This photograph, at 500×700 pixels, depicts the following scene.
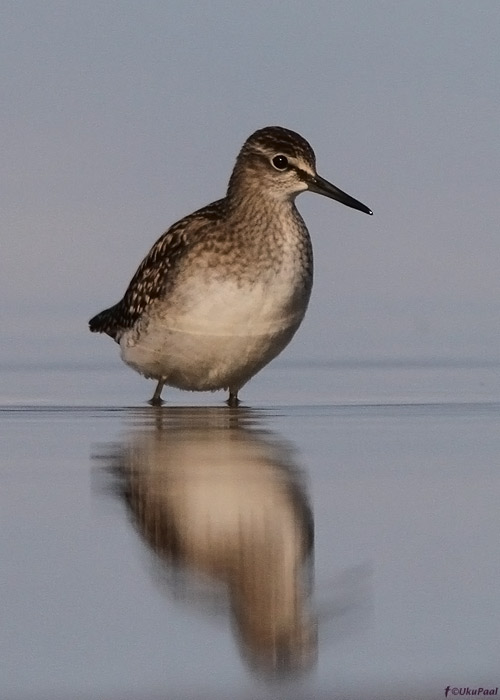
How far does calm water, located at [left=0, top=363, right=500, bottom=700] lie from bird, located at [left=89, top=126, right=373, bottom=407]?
2.83 ft

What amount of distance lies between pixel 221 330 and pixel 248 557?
467cm

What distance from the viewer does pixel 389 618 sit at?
4980 millimetres

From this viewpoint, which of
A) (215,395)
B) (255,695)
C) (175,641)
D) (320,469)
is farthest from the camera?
(215,395)

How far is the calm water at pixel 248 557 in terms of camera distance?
4.51 metres

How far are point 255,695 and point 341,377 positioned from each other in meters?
8.39

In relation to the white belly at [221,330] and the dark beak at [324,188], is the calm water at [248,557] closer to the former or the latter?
the white belly at [221,330]

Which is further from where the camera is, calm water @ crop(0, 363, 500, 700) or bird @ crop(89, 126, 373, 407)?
bird @ crop(89, 126, 373, 407)

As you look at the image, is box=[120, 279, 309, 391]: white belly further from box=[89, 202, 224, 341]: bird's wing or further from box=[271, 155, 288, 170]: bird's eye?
box=[271, 155, 288, 170]: bird's eye

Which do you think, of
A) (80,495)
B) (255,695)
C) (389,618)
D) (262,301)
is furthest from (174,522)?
(262,301)

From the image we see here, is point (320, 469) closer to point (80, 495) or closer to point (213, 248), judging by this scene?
point (80, 495)

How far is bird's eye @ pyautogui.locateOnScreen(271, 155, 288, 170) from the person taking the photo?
440 inches

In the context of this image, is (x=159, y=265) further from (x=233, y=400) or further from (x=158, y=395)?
(x=233, y=400)

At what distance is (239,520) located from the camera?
6.11 metres

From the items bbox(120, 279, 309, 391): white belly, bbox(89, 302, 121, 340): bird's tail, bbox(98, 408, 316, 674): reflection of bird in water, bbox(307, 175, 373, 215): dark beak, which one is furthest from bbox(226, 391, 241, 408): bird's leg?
bbox(98, 408, 316, 674): reflection of bird in water
